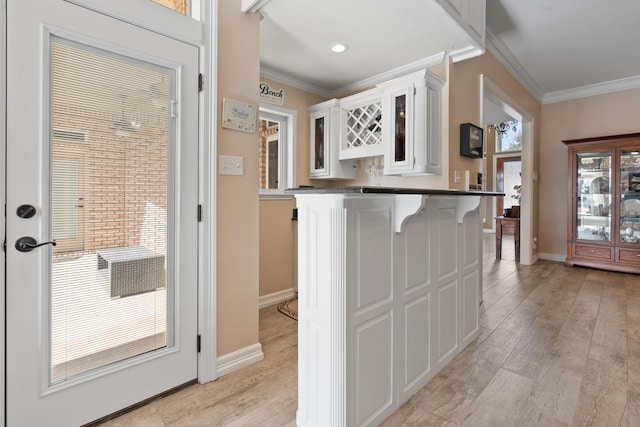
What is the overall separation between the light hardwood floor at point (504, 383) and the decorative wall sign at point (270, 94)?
2.14m

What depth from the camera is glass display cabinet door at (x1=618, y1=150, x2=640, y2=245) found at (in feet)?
14.5

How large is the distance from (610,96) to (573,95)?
1.49ft

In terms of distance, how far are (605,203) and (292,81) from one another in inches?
187

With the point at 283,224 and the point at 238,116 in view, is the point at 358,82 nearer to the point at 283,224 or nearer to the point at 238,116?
the point at 283,224

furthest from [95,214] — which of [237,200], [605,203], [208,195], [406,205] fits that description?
[605,203]

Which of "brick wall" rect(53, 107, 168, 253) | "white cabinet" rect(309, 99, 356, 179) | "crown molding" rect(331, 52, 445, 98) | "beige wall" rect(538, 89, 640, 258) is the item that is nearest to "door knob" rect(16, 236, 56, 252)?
"brick wall" rect(53, 107, 168, 253)

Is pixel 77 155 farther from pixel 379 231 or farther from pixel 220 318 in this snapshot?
pixel 379 231

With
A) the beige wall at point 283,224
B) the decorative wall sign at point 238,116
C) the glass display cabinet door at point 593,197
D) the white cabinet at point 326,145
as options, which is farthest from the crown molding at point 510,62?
the decorative wall sign at point 238,116

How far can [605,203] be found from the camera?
4.69 metres

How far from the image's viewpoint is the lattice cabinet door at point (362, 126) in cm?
321

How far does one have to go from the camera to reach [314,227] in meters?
1.39

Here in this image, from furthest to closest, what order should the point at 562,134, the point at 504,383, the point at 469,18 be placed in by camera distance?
the point at 562,134 < the point at 469,18 < the point at 504,383

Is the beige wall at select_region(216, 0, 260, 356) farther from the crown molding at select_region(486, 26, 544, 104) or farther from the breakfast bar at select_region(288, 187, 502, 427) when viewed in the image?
the crown molding at select_region(486, 26, 544, 104)

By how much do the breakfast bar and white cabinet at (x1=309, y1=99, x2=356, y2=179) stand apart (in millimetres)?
1871
